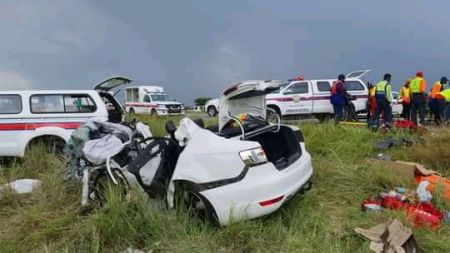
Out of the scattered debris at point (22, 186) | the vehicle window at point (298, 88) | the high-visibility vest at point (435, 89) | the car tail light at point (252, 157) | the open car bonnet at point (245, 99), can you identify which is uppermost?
the vehicle window at point (298, 88)

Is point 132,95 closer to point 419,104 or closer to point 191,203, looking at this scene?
point 419,104

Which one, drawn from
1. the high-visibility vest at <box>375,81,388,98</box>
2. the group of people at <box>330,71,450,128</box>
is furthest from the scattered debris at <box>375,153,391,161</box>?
the high-visibility vest at <box>375,81,388,98</box>

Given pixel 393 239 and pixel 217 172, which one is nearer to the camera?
pixel 393 239

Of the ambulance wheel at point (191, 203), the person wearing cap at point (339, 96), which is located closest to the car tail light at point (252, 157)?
the ambulance wheel at point (191, 203)

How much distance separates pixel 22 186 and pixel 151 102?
2621 centimetres

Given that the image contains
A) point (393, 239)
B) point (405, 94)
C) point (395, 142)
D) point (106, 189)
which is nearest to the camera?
point (393, 239)

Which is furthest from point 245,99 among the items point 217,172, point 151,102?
point 151,102

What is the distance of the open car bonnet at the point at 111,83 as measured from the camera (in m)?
9.46

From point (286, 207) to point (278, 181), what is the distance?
32.1 inches

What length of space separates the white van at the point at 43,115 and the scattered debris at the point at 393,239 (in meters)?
6.28

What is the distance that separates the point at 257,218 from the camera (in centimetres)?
438

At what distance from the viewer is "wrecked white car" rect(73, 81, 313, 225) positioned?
4.14 m

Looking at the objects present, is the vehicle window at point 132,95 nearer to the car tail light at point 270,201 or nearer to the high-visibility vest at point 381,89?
the high-visibility vest at point 381,89

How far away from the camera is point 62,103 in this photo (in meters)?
9.14
